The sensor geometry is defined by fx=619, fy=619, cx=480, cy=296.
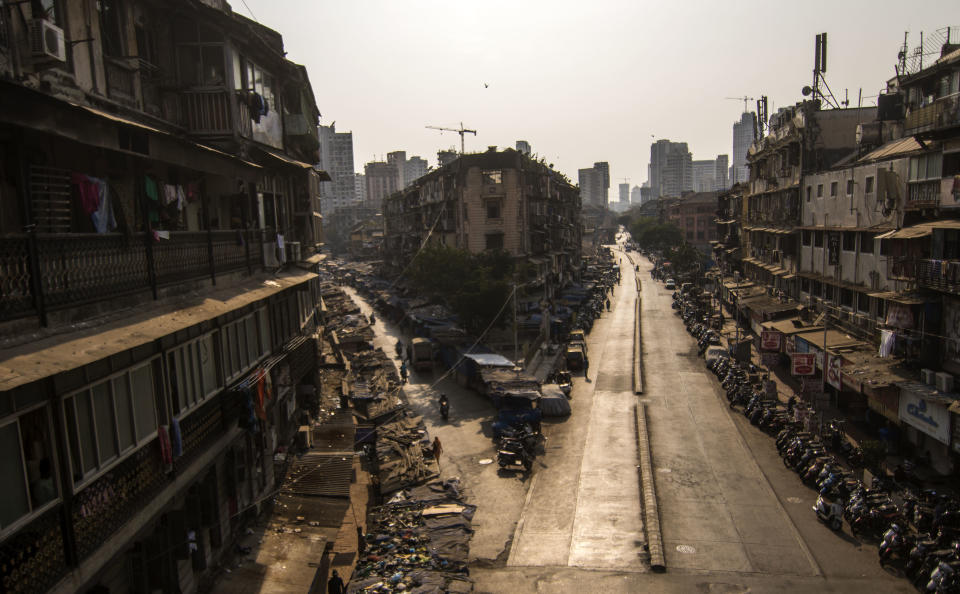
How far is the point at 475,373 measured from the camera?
34.8 m

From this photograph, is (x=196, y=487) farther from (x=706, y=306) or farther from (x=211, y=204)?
(x=706, y=306)

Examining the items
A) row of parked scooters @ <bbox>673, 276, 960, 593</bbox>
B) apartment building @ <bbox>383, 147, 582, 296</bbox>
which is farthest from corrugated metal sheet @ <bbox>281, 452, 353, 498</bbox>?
apartment building @ <bbox>383, 147, 582, 296</bbox>

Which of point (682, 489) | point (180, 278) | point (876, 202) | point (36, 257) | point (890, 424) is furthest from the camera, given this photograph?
point (876, 202)

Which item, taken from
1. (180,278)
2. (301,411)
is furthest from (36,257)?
(301,411)

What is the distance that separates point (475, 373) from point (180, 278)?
24776mm

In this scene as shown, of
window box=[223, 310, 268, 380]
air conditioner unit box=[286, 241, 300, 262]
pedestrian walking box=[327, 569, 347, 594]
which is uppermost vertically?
air conditioner unit box=[286, 241, 300, 262]

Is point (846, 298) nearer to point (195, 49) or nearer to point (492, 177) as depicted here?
point (195, 49)

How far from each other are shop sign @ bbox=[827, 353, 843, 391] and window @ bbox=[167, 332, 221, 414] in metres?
23.8

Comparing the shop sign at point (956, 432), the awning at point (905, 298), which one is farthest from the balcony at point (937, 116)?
the shop sign at point (956, 432)

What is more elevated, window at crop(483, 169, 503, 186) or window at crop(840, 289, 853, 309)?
window at crop(483, 169, 503, 186)

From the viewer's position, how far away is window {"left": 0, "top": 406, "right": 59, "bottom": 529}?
6.24m

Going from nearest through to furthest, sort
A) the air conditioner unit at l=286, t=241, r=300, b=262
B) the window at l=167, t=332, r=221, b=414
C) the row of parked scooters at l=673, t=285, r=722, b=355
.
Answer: the window at l=167, t=332, r=221, b=414 < the air conditioner unit at l=286, t=241, r=300, b=262 < the row of parked scooters at l=673, t=285, r=722, b=355

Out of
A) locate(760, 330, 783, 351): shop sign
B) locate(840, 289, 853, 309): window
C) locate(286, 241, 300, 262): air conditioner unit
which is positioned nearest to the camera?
locate(286, 241, 300, 262): air conditioner unit

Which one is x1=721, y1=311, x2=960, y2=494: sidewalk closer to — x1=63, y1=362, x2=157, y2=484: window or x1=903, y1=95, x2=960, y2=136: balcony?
x1=903, y1=95, x2=960, y2=136: balcony
